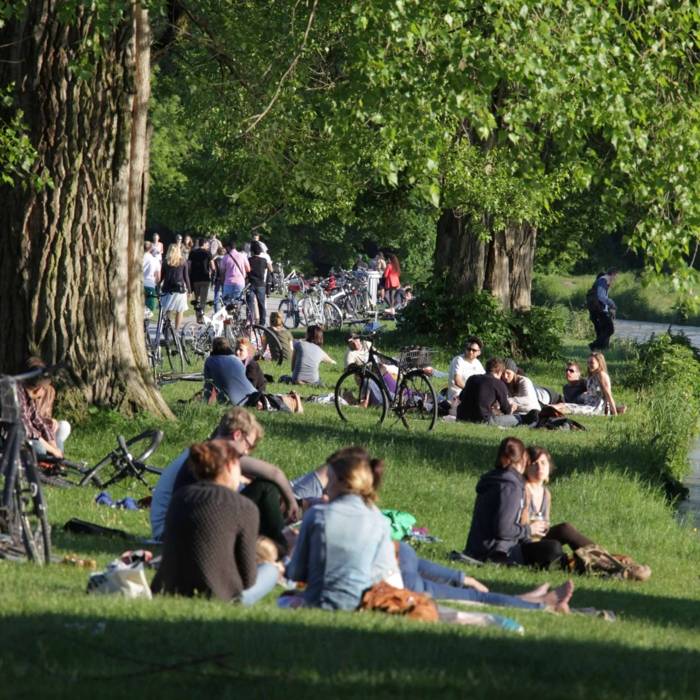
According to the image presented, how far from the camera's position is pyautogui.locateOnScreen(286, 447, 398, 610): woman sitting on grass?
29.3ft

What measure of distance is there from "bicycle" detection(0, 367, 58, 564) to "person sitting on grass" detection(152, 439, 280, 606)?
1155 millimetres

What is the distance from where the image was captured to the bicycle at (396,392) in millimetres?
21791

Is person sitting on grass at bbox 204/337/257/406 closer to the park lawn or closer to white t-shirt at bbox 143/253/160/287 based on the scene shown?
the park lawn

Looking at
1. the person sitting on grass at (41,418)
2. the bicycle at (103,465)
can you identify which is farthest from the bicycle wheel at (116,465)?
the person sitting on grass at (41,418)

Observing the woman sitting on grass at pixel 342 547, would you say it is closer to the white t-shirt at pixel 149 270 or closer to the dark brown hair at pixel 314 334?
the dark brown hair at pixel 314 334

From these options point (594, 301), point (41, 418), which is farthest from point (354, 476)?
point (594, 301)

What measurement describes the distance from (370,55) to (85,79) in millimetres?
2594

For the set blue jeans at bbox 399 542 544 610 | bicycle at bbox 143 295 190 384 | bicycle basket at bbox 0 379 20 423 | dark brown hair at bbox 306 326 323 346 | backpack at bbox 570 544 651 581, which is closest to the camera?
bicycle basket at bbox 0 379 20 423

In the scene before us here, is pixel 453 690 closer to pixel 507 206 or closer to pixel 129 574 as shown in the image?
pixel 129 574

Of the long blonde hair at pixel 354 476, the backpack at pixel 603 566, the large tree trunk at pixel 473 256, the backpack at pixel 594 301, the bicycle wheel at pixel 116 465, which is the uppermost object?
the large tree trunk at pixel 473 256

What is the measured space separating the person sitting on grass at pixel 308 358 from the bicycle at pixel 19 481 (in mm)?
15775

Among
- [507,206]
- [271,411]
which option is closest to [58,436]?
[271,411]

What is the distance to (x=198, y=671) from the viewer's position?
6719 mm

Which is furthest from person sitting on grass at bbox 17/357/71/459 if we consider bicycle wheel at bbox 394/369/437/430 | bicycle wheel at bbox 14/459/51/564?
bicycle wheel at bbox 394/369/437/430
